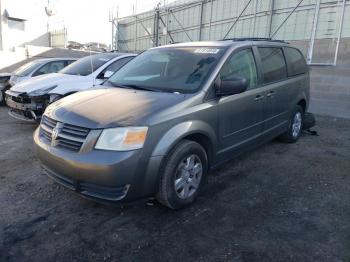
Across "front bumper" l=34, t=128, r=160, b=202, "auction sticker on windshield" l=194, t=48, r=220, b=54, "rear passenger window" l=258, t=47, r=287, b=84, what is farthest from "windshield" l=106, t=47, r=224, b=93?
"front bumper" l=34, t=128, r=160, b=202

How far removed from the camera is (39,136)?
3465 millimetres

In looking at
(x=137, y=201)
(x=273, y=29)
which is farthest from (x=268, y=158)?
(x=273, y=29)

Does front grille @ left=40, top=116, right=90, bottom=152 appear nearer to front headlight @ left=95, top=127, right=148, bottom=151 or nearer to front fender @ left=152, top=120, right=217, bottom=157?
front headlight @ left=95, top=127, right=148, bottom=151

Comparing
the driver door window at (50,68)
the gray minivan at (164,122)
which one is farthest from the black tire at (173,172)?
the driver door window at (50,68)

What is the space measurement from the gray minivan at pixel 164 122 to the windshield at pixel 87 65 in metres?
2.85

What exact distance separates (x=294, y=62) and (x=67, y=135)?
410cm

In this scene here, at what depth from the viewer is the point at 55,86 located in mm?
6383

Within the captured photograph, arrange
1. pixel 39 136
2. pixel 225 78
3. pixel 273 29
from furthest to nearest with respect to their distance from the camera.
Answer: pixel 273 29 < pixel 225 78 < pixel 39 136

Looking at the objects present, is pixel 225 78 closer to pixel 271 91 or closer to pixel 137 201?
pixel 271 91

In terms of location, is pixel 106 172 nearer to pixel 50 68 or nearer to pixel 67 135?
pixel 67 135

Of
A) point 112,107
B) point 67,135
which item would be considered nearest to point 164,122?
point 112,107

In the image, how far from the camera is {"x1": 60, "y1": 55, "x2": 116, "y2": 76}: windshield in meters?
7.04

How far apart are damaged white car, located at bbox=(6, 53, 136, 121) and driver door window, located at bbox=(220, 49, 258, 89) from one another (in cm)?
246

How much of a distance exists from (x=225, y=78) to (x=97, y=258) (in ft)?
7.50
